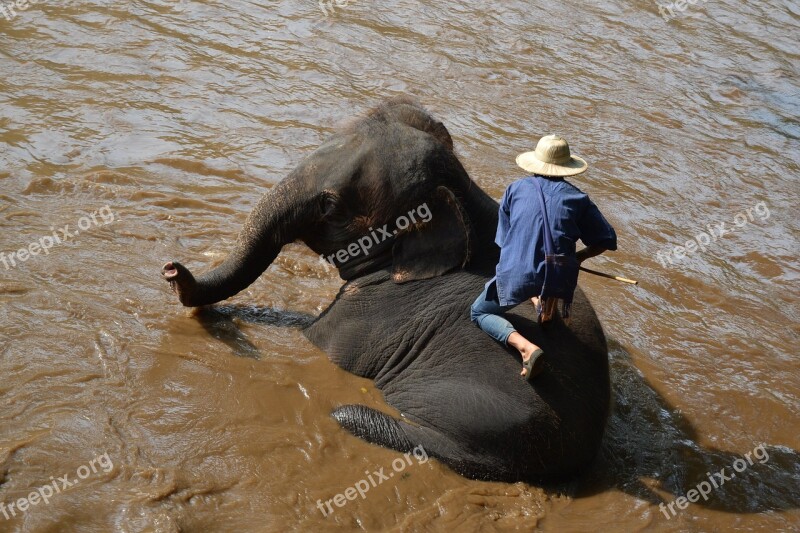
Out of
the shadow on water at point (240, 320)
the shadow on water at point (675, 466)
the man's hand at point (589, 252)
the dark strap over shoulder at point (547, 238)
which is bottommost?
the shadow on water at point (240, 320)

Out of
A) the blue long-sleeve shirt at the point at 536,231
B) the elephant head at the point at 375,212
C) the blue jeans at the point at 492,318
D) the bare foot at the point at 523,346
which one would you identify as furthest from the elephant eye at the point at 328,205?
the bare foot at the point at 523,346

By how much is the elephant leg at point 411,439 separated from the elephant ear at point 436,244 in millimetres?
822

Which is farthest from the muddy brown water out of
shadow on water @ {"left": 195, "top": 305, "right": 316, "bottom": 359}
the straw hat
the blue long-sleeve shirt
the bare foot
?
the straw hat

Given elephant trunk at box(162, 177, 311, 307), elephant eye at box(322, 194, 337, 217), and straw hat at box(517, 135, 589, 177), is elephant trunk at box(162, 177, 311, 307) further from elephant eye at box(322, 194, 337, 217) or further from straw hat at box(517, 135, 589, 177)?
straw hat at box(517, 135, 589, 177)

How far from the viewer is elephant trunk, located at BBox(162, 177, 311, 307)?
15.9 ft

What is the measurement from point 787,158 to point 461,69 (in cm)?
349

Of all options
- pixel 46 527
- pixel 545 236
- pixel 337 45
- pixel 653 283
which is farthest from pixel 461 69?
pixel 46 527

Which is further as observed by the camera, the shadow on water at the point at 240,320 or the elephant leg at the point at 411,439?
the shadow on water at the point at 240,320

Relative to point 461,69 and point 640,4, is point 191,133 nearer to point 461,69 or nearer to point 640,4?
point 461,69

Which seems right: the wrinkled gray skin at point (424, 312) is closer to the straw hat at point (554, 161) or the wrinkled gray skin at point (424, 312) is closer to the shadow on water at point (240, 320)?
the shadow on water at point (240, 320)

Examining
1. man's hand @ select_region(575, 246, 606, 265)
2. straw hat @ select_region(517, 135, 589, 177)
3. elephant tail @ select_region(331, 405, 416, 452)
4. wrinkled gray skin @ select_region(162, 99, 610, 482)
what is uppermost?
straw hat @ select_region(517, 135, 589, 177)

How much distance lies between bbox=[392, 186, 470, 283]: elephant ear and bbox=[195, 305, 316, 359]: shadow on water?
79 centimetres

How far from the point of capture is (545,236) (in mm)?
4035

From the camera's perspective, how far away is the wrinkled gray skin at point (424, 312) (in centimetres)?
431
